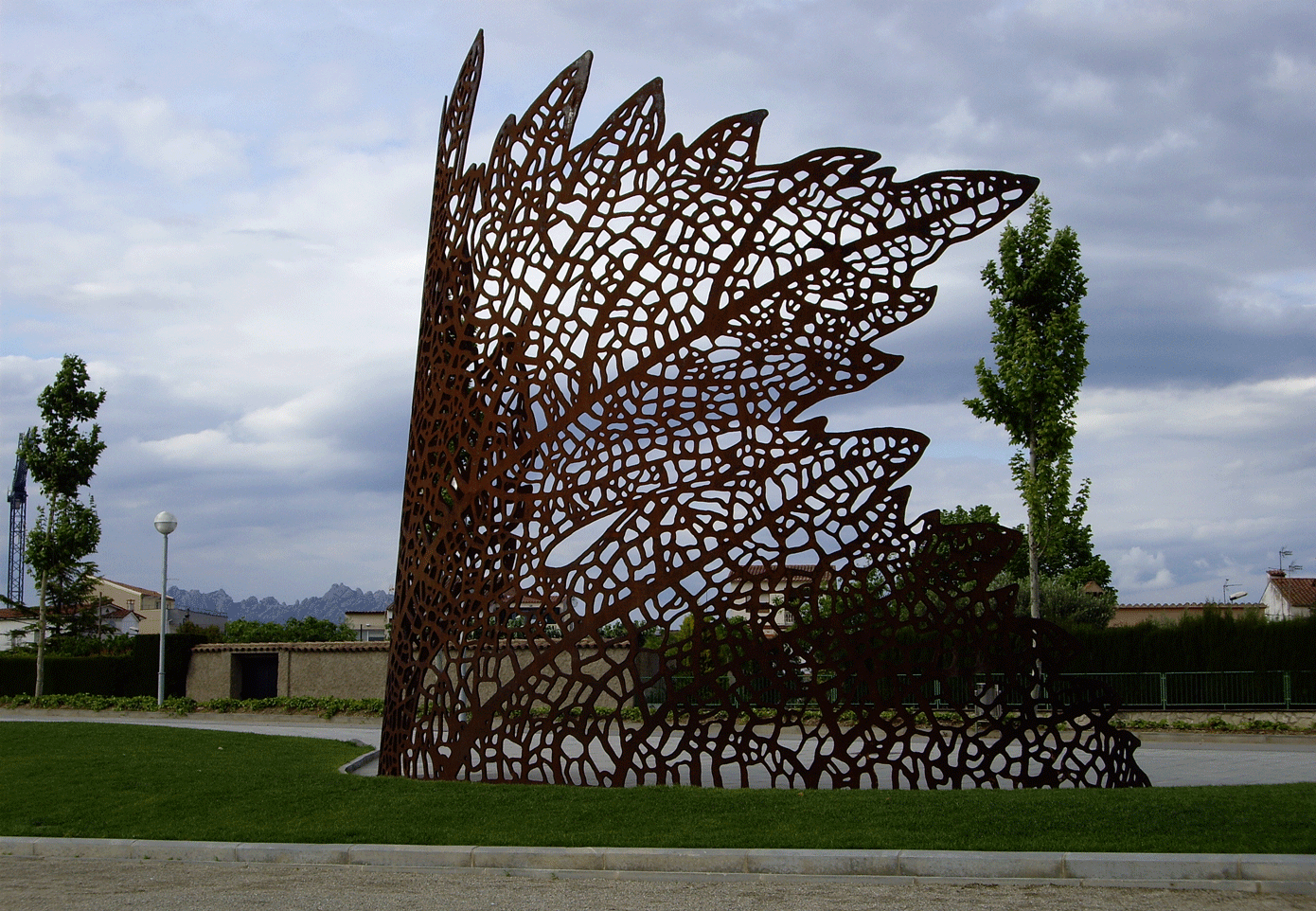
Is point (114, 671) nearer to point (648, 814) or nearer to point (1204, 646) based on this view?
point (648, 814)

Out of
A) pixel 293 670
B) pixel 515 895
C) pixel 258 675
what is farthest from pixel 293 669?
pixel 515 895

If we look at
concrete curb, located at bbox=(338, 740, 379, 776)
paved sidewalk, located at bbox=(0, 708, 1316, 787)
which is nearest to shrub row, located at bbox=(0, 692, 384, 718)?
paved sidewalk, located at bbox=(0, 708, 1316, 787)

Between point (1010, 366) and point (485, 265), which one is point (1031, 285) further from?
point (485, 265)

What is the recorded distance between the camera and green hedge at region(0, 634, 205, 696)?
1057 inches

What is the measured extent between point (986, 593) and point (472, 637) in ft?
14.0

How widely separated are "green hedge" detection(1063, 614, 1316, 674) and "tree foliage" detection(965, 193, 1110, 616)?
2213 millimetres

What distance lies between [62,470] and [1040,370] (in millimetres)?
19972

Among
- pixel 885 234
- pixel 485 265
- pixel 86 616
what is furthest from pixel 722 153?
pixel 86 616

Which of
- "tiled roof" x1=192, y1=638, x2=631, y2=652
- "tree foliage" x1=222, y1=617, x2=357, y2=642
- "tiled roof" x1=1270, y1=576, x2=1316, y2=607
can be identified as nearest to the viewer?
"tiled roof" x1=192, y1=638, x2=631, y2=652

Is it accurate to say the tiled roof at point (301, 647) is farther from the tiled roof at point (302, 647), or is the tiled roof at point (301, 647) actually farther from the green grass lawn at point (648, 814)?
the green grass lawn at point (648, 814)

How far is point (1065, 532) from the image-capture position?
58.7 ft

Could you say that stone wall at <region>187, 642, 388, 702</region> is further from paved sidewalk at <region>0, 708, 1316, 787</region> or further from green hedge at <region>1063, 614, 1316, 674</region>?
green hedge at <region>1063, 614, 1316, 674</region>

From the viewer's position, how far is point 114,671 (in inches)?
1063

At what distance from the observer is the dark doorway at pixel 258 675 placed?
1068 inches
